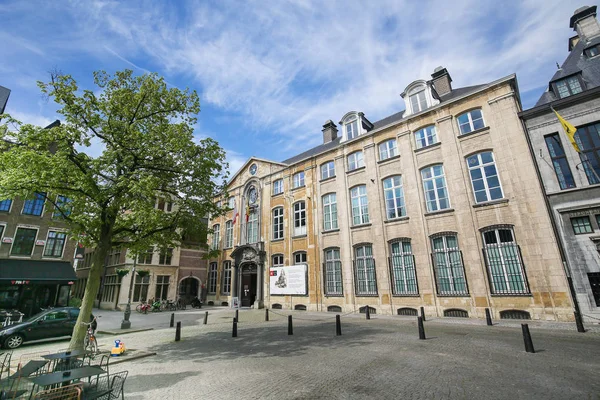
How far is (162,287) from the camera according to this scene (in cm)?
2762

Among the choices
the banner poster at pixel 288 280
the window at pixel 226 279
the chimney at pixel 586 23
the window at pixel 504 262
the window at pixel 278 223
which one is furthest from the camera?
the window at pixel 226 279

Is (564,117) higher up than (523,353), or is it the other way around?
(564,117)

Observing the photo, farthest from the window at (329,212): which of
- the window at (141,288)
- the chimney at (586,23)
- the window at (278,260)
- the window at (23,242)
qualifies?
the window at (23,242)

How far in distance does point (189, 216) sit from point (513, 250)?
1513cm

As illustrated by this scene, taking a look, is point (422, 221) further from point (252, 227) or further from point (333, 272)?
point (252, 227)

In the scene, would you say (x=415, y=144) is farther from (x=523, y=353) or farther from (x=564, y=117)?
(x=523, y=353)

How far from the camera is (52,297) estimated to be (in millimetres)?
18953

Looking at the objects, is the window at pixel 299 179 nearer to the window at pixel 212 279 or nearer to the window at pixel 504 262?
the window at pixel 212 279

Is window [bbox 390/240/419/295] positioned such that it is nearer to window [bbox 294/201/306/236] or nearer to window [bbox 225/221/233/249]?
window [bbox 294/201/306/236]

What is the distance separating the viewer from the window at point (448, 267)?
574 inches

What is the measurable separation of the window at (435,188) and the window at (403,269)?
2.79 m

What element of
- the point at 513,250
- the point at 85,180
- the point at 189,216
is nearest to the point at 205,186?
the point at 189,216

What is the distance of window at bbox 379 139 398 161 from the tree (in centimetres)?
1193

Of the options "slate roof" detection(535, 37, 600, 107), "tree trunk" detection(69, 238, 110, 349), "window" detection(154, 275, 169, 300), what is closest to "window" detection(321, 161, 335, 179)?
"slate roof" detection(535, 37, 600, 107)
